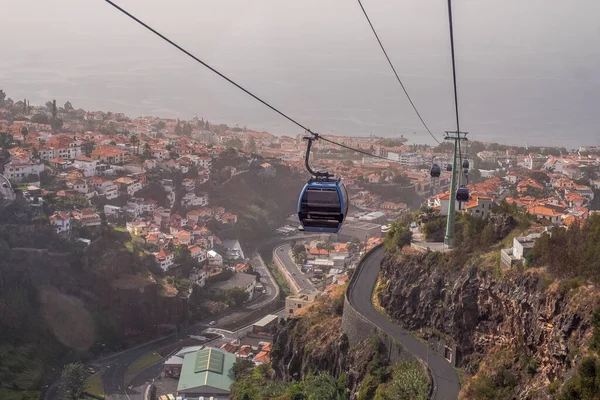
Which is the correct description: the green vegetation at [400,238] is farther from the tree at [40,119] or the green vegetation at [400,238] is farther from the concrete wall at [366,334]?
the tree at [40,119]

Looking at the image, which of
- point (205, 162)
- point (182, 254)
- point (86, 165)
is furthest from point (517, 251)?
point (205, 162)

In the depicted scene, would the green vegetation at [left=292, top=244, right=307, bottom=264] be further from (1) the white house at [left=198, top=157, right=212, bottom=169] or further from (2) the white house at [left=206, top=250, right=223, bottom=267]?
(1) the white house at [left=198, top=157, right=212, bottom=169]

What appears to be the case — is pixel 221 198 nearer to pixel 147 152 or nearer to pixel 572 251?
pixel 147 152

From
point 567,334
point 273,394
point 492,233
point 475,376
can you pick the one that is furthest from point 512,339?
point 273,394

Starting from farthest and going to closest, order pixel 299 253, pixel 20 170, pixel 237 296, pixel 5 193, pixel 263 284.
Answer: pixel 299 253
pixel 20 170
pixel 263 284
pixel 237 296
pixel 5 193

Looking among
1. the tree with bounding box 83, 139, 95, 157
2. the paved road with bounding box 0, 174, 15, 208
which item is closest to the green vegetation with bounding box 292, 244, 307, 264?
the paved road with bounding box 0, 174, 15, 208

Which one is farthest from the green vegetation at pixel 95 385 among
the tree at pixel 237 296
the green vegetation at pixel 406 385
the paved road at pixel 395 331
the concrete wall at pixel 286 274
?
the green vegetation at pixel 406 385
